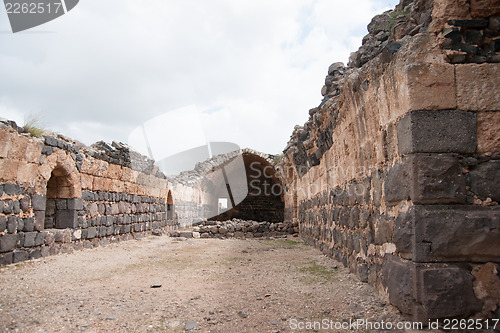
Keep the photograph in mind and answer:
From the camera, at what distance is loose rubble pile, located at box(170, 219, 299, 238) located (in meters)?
10.1

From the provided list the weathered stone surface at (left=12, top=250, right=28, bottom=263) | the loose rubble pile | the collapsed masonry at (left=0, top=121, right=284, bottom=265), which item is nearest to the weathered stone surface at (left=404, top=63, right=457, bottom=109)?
the collapsed masonry at (left=0, top=121, right=284, bottom=265)

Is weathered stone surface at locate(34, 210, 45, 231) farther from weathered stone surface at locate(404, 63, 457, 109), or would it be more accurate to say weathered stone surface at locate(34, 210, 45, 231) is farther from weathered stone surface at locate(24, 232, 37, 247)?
weathered stone surface at locate(404, 63, 457, 109)

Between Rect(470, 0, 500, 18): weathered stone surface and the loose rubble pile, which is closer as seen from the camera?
Rect(470, 0, 500, 18): weathered stone surface

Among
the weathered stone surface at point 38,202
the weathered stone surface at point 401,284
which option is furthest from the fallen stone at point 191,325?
the weathered stone surface at point 38,202

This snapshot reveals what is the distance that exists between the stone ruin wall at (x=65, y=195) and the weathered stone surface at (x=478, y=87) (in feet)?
19.0

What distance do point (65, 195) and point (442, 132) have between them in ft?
22.5

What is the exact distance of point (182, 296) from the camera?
10.5 ft

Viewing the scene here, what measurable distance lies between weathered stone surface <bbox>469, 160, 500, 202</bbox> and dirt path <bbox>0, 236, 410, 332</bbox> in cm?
106

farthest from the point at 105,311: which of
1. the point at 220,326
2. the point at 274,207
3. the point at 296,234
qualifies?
the point at 274,207

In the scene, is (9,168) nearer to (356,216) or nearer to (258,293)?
(258,293)

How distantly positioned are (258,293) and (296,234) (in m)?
6.93

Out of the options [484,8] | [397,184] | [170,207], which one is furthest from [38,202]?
[170,207]

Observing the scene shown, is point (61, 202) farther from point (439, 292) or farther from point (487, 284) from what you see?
point (487, 284)

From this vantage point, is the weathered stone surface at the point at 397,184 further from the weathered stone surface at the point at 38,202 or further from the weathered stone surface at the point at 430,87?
the weathered stone surface at the point at 38,202
